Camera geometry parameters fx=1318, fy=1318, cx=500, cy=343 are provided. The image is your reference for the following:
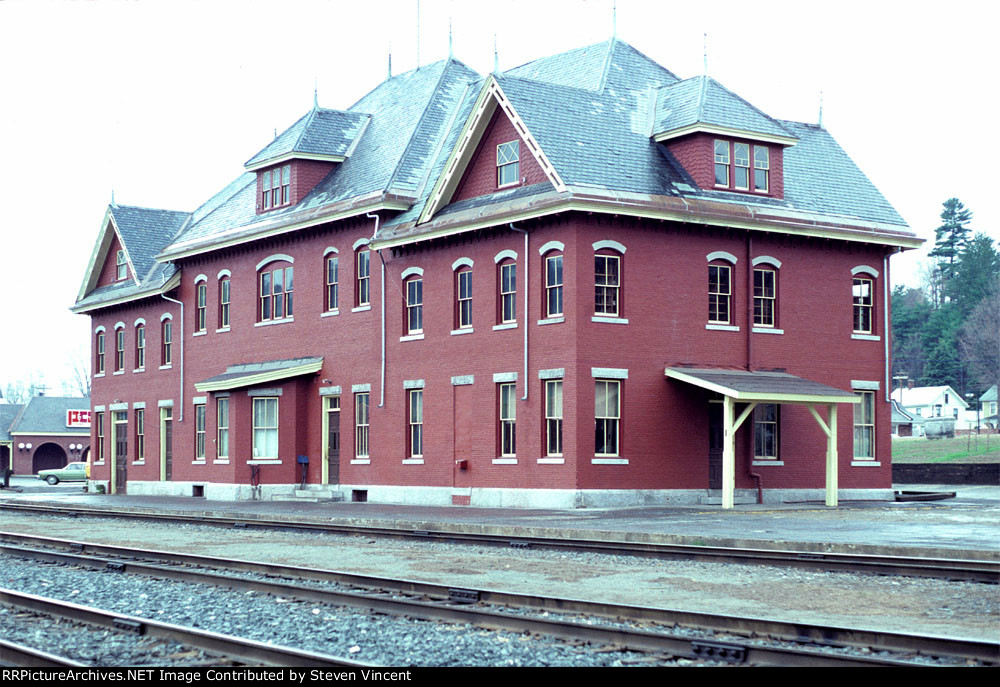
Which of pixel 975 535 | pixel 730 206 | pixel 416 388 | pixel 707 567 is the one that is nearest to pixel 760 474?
pixel 730 206

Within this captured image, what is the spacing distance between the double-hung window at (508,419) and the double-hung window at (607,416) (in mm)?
2242

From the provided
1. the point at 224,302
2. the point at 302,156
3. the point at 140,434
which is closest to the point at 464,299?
the point at 302,156

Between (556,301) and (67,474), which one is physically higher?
(556,301)

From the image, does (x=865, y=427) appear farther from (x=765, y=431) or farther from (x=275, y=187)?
(x=275, y=187)

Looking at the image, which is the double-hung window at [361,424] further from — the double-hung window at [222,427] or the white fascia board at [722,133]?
the white fascia board at [722,133]

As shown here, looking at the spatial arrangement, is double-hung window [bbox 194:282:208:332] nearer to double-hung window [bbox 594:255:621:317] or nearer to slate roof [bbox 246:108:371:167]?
slate roof [bbox 246:108:371:167]

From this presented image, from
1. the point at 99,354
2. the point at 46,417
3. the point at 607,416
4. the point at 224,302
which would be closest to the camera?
the point at 607,416

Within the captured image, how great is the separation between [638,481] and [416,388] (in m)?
6.95

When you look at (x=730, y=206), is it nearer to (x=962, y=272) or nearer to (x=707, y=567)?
(x=707, y=567)

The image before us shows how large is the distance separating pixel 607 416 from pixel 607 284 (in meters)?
3.09

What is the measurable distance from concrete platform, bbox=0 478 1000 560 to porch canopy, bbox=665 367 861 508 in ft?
2.69

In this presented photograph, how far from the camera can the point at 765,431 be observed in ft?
110

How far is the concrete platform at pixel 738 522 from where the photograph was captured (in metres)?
19.4

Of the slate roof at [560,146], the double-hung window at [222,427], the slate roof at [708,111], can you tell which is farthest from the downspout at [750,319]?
the double-hung window at [222,427]
